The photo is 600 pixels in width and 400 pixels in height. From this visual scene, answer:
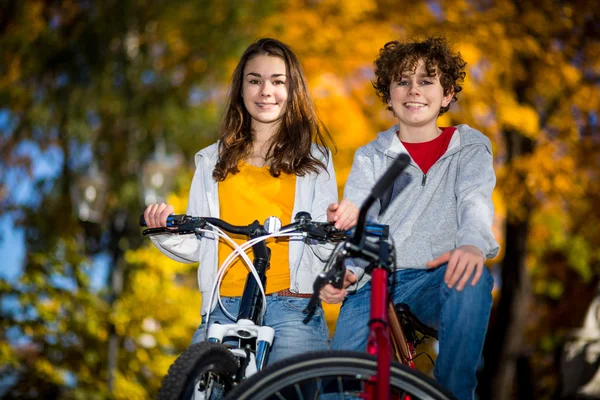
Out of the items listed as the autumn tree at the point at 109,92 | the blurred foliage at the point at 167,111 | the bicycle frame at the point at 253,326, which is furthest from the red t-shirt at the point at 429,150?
the autumn tree at the point at 109,92

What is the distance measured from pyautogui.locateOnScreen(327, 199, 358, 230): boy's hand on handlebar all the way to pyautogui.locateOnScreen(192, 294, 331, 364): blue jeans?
23.4 inches

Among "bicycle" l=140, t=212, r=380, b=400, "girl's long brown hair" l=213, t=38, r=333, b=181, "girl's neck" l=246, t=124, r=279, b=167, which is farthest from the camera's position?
"girl's neck" l=246, t=124, r=279, b=167

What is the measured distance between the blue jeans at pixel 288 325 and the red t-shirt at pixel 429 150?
753mm

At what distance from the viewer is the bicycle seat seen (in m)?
3.03

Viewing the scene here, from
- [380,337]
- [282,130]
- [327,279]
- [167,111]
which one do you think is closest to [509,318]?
[167,111]

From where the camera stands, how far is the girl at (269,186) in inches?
128

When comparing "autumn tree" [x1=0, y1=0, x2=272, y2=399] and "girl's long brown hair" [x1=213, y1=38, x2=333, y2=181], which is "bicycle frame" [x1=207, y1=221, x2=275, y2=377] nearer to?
"girl's long brown hair" [x1=213, y1=38, x2=333, y2=181]

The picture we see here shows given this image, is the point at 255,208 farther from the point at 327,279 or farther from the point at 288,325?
the point at 327,279

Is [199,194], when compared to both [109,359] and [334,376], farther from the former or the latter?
[109,359]

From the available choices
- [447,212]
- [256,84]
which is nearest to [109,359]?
[256,84]

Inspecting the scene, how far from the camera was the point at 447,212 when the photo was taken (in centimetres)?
307

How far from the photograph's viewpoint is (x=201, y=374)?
8.02 feet

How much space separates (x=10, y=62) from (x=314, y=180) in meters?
10.6

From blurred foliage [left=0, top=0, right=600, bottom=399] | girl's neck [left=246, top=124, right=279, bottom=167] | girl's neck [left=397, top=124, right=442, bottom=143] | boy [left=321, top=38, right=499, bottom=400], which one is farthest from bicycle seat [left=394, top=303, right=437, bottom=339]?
blurred foliage [left=0, top=0, right=600, bottom=399]
